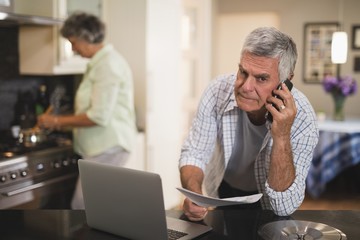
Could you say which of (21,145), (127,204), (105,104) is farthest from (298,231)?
(21,145)

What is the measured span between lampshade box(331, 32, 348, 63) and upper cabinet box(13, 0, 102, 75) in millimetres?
2405

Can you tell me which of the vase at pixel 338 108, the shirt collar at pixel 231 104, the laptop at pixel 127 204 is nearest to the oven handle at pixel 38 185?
the laptop at pixel 127 204

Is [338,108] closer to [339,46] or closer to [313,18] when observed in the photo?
[339,46]

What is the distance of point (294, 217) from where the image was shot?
1.71m

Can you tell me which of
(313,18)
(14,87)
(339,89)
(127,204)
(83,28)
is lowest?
(127,204)

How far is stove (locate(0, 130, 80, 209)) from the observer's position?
273 centimetres

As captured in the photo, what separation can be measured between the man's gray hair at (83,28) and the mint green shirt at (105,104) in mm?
98

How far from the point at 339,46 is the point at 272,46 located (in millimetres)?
3047

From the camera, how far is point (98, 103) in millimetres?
2873

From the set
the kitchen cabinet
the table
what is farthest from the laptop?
the table

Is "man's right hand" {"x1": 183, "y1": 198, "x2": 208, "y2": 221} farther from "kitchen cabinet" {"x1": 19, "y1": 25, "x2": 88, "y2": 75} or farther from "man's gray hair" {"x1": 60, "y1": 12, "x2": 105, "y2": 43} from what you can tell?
"kitchen cabinet" {"x1": 19, "y1": 25, "x2": 88, "y2": 75}

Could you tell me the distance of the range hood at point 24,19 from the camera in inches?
108

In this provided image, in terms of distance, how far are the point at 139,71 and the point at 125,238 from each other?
2.49 meters

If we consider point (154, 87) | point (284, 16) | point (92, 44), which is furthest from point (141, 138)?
point (284, 16)
